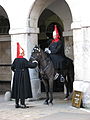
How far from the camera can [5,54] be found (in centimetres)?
1830

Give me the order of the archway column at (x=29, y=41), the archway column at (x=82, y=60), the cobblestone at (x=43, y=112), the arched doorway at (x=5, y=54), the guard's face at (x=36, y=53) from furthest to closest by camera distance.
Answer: the arched doorway at (x=5, y=54), the archway column at (x=29, y=41), the guard's face at (x=36, y=53), the archway column at (x=82, y=60), the cobblestone at (x=43, y=112)

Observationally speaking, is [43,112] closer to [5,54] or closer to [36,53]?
[36,53]

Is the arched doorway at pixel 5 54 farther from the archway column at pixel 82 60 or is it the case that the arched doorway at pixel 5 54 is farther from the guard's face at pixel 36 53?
the archway column at pixel 82 60

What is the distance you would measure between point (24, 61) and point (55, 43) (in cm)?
163

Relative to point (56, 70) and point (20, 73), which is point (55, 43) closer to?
point (56, 70)

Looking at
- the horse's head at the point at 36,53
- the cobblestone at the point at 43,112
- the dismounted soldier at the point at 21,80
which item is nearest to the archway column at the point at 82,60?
the cobblestone at the point at 43,112

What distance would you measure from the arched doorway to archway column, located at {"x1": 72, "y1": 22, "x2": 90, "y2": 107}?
7.55 meters

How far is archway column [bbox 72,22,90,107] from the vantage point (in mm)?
10727

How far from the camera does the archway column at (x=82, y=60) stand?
1073 cm

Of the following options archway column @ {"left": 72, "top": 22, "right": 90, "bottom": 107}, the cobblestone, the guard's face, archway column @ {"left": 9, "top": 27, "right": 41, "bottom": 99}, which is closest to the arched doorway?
archway column @ {"left": 9, "top": 27, "right": 41, "bottom": 99}

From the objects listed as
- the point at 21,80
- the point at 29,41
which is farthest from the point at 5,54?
the point at 21,80

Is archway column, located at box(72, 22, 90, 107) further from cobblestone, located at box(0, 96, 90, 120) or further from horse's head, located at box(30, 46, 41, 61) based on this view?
horse's head, located at box(30, 46, 41, 61)

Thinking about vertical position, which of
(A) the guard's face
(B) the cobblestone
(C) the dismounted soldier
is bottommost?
(B) the cobblestone

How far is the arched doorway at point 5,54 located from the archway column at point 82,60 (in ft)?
24.8
